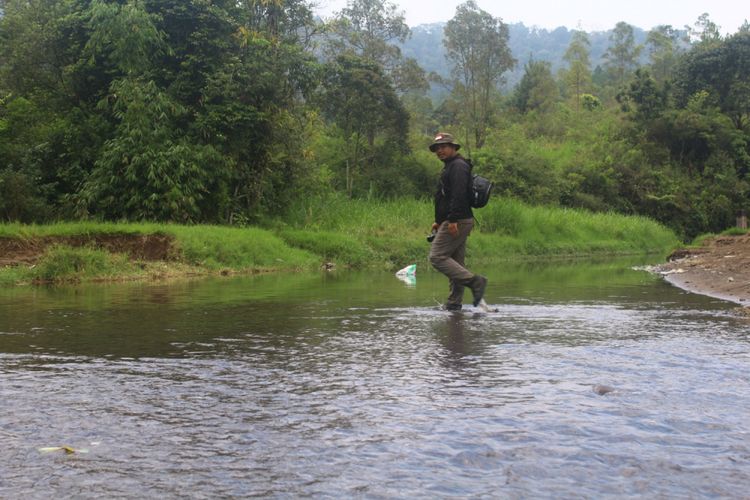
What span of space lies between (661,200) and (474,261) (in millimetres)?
19994

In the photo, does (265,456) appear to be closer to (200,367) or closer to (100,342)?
(200,367)

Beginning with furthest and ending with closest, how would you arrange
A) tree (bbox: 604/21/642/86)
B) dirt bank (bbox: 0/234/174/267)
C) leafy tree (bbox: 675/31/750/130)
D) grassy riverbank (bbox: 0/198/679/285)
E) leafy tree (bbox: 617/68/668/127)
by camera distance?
tree (bbox: 604/21/642/86) < leafy tree (bbox: 617/68/668/127) < leafy tree (bbox: 675/31/750/130) < dirt bank (bbox: 0/234/174/267) < grassy riverbank (bbox: 0/198/679/285)

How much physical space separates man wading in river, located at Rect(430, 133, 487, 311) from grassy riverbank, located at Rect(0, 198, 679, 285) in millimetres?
8585

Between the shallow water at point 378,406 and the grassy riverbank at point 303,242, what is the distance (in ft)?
23.3

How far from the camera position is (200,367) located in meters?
5.42

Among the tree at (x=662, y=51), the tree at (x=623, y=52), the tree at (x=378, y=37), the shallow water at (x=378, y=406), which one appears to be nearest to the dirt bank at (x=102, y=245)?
the shallow water at (x=378, y=406)

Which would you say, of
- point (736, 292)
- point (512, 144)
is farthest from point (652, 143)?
point (736, 292)

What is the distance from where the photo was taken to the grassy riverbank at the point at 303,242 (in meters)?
15.6

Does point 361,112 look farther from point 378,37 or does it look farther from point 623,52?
point 623,52

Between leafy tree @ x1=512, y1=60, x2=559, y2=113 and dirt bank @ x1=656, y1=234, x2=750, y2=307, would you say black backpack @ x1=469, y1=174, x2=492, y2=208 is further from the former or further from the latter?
leafy tree @ x1=512, y1=60, x2=559, y2=113

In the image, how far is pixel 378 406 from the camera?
4.24 m

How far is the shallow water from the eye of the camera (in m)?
3.09

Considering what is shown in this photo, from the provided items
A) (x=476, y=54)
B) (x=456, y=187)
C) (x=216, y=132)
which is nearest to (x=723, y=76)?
(x=476, y=54)

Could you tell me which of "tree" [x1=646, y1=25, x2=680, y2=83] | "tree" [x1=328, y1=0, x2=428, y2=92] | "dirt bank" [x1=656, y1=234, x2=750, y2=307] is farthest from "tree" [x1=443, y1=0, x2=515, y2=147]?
"dirt bank" [x1=656, y1=234, x2=750, y2=307]
